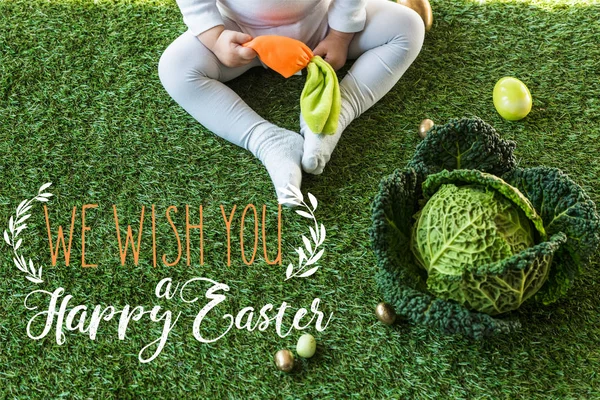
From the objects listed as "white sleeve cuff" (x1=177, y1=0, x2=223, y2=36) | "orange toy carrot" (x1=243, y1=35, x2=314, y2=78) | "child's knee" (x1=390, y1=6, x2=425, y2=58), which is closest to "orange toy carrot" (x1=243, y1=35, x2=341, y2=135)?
"orange toy carrot" (x1=243, y1=35, x2=314, y2=78)

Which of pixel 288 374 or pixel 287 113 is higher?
pixel 287 113

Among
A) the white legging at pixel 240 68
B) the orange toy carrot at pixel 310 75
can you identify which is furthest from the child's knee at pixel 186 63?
the orange toy carrot at pixel 310 75

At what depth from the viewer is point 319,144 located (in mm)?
1504

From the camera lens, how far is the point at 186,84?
61.2 inches

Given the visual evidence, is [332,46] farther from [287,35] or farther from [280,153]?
[280,153]

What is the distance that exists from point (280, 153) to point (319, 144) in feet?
0.34

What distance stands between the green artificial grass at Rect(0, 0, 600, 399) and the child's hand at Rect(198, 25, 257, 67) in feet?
0.52

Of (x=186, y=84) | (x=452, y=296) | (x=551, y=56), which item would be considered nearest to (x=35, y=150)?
(x=186, y=84)

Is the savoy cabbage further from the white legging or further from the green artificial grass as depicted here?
the white legging

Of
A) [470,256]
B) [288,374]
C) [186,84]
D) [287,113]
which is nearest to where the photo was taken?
[470,256]

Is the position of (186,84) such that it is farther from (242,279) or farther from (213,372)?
(213,372)

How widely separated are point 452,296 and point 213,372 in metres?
0.56

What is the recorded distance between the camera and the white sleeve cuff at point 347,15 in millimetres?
1541

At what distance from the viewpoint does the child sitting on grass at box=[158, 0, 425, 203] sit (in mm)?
1520
